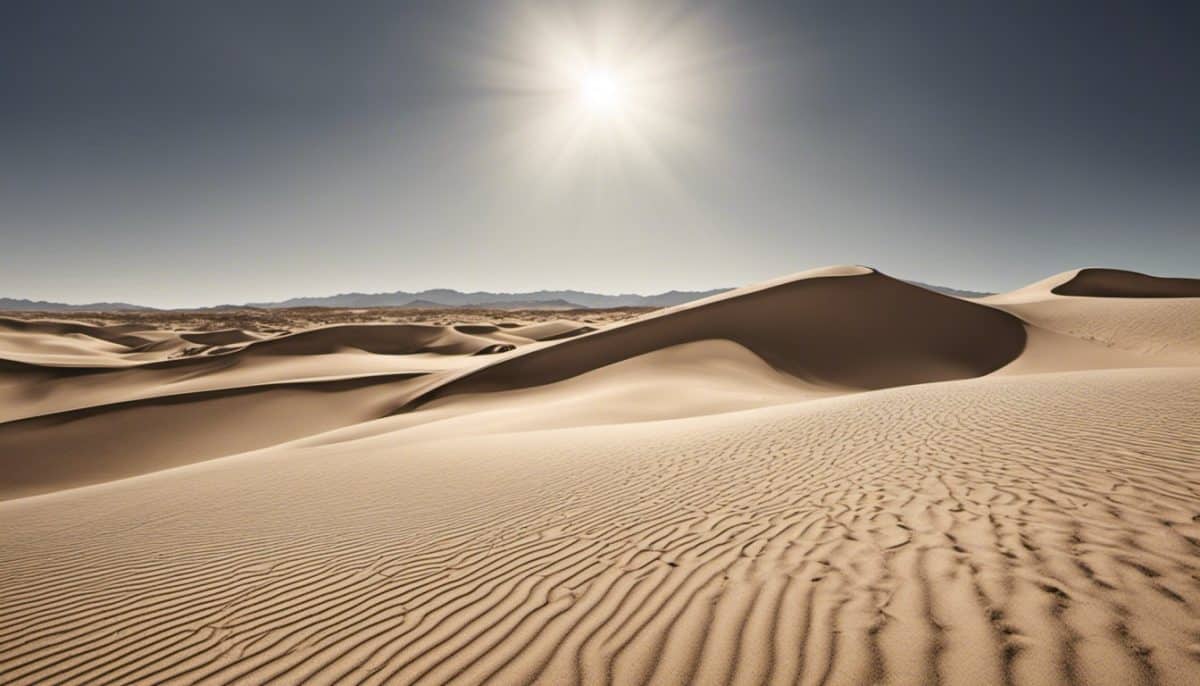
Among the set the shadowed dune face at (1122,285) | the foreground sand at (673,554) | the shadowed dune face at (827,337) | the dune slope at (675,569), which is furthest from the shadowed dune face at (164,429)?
the shadowed dune face at (1122,285)

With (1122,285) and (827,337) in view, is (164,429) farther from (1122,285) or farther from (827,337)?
(1122,285)

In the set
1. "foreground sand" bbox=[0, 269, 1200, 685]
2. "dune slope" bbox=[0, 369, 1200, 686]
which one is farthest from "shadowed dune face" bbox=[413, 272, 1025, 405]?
"dune slope" bbox=[0, 369, 1200, 686]

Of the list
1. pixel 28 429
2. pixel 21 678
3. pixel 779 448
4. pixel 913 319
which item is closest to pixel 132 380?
pixel 28 429

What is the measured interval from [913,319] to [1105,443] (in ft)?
77.2

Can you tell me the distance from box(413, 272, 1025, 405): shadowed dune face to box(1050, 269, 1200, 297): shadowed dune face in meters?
29.9

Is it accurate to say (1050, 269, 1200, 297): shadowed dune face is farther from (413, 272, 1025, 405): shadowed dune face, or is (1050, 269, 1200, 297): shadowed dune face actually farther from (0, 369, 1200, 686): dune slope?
(0, 369, 1200, 686): dune slope

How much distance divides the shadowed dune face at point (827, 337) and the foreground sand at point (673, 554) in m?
10.1

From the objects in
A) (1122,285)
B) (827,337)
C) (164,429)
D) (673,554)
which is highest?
(1122,285)

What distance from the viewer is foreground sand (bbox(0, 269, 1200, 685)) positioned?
2.60 meters

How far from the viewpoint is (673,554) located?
12.9ft

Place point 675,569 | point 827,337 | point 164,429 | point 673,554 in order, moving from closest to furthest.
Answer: point 675,569 → point 673,554 → point 164,429 → point 827,337

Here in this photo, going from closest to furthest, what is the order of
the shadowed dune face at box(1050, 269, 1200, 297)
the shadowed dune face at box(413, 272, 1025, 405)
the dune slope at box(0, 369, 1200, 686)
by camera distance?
the dune slope at box(0, 369, 1200, 686)
the shadowed dune face at box(413, 272, 1025, 405)
the shadowed dune face at box(1050, 269, 1200, 297)

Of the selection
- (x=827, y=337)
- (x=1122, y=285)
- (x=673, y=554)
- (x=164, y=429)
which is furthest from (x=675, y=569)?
(x=1122, y=285)

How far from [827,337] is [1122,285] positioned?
4870cm
